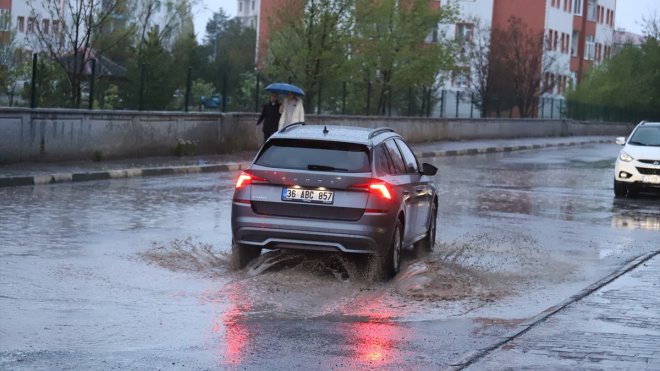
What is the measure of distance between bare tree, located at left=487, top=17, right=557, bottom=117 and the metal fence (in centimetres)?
476

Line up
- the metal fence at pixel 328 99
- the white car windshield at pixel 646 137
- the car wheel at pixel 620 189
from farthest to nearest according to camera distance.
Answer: the metal fence at pixel 328 99, the white car windshield at pixel 646 137, the car wheel at pixel 620 189

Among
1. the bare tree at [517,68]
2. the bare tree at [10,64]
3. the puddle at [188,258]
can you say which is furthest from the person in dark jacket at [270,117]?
the bare tree at [517,68]

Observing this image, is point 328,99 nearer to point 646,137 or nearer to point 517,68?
point 646,137

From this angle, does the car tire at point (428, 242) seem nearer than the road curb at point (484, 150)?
Yes

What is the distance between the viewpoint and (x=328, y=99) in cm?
4222

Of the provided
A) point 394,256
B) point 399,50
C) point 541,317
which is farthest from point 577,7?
point 541,317

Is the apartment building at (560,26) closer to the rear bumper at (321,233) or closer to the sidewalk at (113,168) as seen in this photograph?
the sidewalk at (113,168)

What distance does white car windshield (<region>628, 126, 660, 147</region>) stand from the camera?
26391 millimetres

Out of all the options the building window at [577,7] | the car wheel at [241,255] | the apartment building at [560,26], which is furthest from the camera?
the building window at [577,7]

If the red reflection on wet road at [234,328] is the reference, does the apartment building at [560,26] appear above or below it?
above

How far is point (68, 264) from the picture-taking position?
476 inches

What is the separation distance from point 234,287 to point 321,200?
1.18 meters

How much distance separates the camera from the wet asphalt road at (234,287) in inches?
328

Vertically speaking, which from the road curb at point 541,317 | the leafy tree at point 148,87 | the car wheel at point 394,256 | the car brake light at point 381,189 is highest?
the leafy tree at point 148,87
